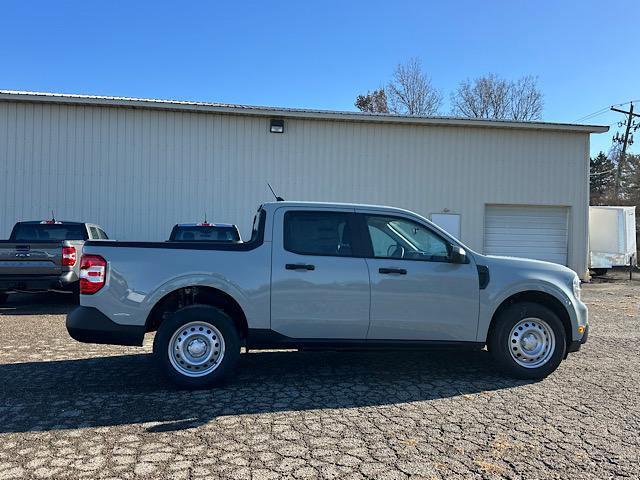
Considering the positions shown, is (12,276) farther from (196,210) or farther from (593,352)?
(593,352)

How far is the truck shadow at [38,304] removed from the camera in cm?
1001

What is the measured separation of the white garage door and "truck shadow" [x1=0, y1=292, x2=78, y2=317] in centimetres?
1248

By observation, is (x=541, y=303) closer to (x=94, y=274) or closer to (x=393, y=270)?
(x=393, y=270)

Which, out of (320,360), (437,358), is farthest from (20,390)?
(437,358)

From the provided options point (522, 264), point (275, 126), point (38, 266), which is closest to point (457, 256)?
point (522, 264)

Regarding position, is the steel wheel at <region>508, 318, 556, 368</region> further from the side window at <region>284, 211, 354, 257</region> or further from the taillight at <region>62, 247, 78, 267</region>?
the taillight at <region>62, 247, 78, 267</region>

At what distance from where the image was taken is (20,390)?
5.01m

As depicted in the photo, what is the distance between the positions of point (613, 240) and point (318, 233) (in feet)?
56.1

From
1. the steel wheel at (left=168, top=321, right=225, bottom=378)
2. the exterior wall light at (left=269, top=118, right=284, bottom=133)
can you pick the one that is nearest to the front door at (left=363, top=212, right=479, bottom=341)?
the steel wheel at (left=168, top=321, right=225, bottom=378)

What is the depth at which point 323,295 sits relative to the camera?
5164 millimetres

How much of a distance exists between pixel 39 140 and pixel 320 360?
42.2 feet

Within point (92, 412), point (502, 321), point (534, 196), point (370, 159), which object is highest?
point (370, 159)

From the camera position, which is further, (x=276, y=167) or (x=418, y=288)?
(x=276, y=167)

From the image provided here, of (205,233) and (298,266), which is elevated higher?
(205,233)
